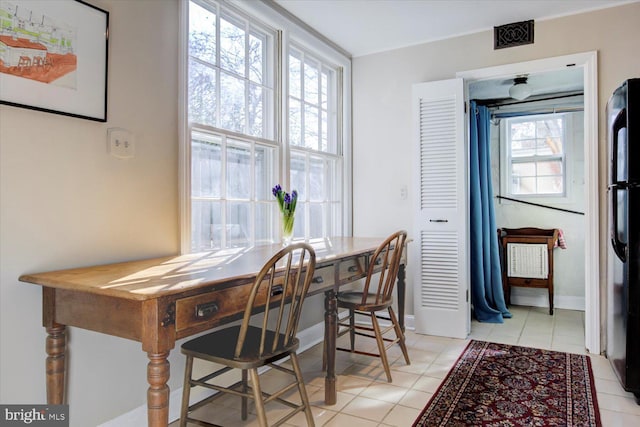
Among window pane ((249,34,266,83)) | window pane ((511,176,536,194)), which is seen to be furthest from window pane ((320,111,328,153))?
window pane ((511,176,536,194))

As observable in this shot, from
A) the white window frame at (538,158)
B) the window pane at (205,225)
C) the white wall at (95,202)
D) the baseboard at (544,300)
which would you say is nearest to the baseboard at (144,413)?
the white wall at (95,202)

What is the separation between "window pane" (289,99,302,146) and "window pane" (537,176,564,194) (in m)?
2.96

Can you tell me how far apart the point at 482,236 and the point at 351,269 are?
2161mm

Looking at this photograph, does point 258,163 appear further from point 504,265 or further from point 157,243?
point 504,265

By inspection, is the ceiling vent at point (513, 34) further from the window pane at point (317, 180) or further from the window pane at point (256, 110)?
A: the window pane at point (256, 110)

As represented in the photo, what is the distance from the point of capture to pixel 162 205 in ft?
7.09

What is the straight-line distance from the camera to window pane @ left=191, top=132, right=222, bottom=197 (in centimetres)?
241

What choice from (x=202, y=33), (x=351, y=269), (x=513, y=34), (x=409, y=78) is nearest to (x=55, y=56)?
(x=202, y=33)

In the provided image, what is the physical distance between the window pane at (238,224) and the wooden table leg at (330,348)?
747 mm

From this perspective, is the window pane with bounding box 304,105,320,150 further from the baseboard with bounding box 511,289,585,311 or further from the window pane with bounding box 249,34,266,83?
the baseboard with bounding box 511,289,585,311

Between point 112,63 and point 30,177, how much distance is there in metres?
0.64

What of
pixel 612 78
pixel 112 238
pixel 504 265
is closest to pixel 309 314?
pixel 112 238

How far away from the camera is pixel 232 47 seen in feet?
8.93

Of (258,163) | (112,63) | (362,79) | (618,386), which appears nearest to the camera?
(112,63)
